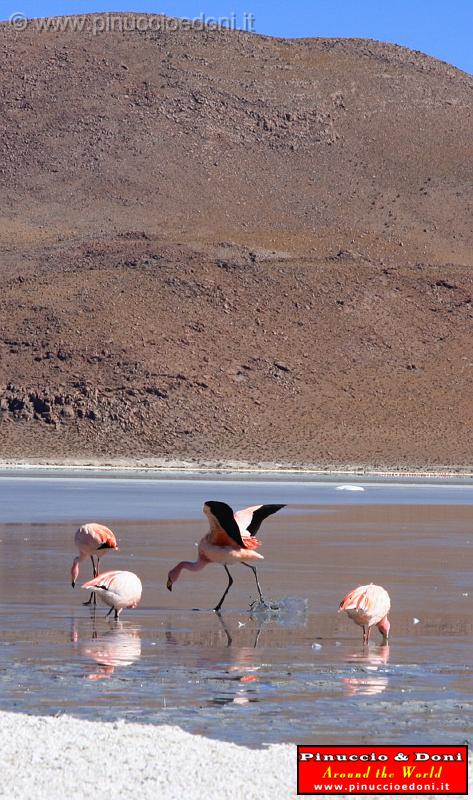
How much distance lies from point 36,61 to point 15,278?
124 feet

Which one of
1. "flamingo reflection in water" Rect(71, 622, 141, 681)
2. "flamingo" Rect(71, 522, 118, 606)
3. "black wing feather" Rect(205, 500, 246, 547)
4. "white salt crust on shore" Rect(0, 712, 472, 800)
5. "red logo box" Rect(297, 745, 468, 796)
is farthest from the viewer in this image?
"flamingo" Rect(71, 522, 118, 606)

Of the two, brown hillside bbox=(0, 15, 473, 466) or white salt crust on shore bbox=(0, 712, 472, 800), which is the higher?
brown hillside bbox=(0, 15, 473, 466)

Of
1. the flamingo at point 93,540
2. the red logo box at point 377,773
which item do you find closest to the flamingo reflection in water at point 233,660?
the flamingo at point 93,540

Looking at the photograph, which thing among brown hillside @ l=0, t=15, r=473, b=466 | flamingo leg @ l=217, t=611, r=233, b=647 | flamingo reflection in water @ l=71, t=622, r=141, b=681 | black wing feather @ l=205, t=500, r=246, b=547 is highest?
brown hillside @ l=0, t=15, r=473, b=466

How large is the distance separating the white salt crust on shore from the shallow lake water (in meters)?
0.65

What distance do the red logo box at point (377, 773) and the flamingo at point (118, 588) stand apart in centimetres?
645

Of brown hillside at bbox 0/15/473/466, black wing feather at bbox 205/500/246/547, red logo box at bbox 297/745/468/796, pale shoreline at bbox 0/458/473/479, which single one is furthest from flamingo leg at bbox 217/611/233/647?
brown hillside at bbox 0/15/473/466

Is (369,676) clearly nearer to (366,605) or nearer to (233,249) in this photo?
(366,605)

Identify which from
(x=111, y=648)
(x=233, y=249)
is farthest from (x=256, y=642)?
(x=233, y=249)

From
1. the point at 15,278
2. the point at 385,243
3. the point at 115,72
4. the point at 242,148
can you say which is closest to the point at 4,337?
the point at 15,278

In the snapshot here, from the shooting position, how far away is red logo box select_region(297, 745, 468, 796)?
739 cm

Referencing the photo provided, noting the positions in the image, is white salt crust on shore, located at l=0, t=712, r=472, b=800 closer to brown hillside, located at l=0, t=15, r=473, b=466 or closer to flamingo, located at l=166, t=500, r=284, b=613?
flamingo, located at l=166, t=500, r=284, b=613

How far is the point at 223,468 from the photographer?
70.6 meters

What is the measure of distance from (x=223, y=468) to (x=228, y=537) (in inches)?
2192
